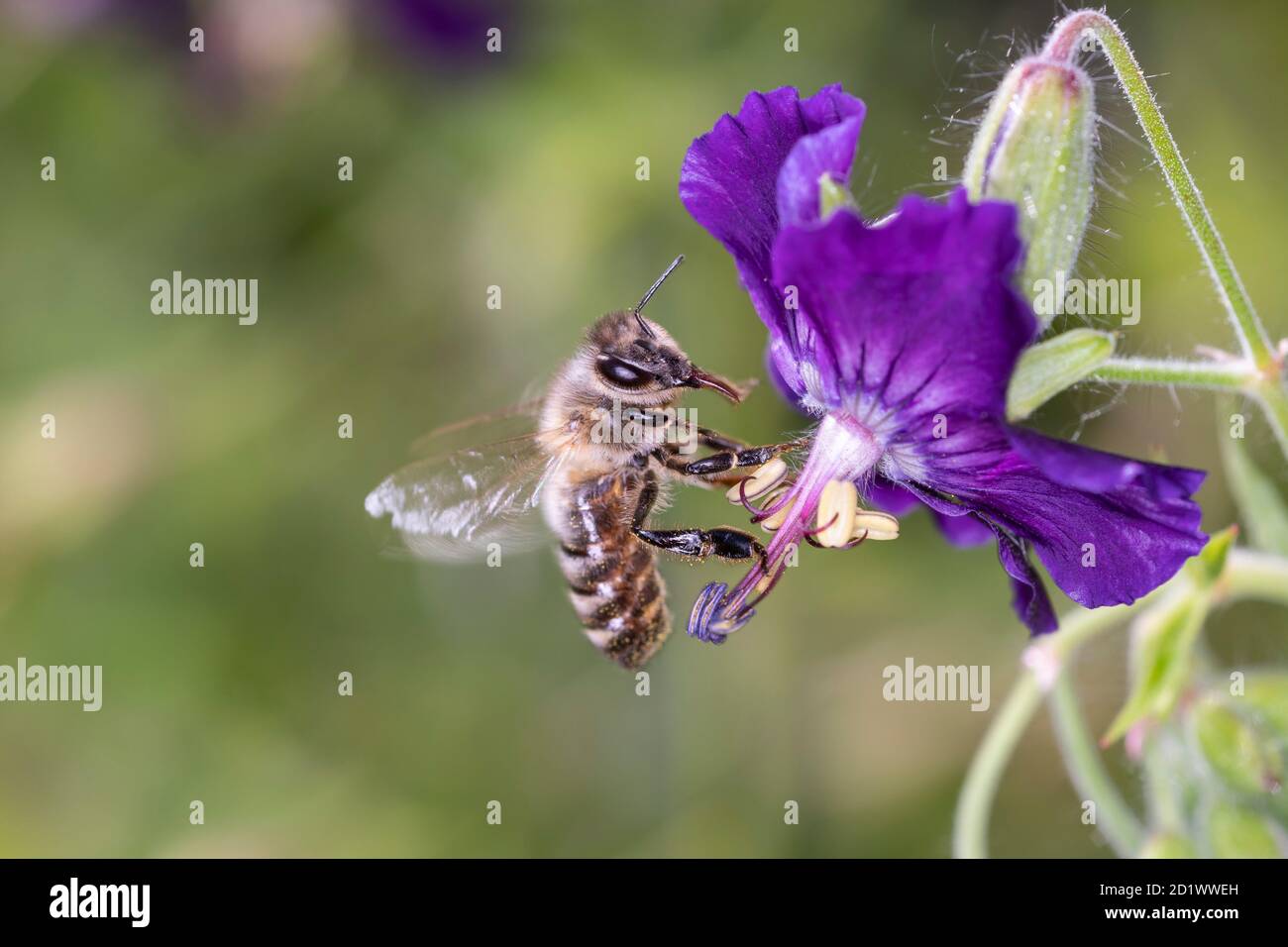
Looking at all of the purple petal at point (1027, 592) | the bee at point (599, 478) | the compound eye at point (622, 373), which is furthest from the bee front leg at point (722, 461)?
the purple petal at point (1027, 592)

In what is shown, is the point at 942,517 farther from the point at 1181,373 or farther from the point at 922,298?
the point at 922,298

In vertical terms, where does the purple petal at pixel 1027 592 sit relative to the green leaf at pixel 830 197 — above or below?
below
